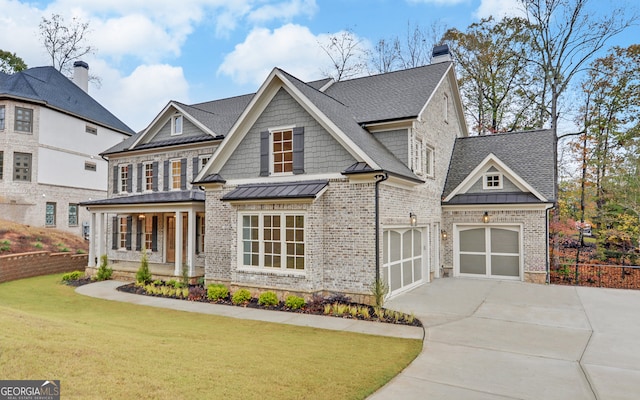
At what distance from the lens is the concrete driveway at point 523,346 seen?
516 centimetres

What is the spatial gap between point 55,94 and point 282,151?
72.6 ft

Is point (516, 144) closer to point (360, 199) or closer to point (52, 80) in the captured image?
point (360, 199)

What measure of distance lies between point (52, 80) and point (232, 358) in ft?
97.1

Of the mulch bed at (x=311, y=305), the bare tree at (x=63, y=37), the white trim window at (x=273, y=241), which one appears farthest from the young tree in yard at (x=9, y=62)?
the white trim window at (x=273, y=241)

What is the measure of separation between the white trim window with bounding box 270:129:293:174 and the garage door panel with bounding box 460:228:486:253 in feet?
26.6

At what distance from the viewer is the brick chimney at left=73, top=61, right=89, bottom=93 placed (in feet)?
99.4

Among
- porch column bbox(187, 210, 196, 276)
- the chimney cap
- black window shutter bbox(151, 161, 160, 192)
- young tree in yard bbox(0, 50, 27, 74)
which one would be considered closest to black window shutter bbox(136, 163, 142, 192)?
black window shutter bbox(151, 161, 160, 192)

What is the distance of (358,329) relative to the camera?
8.30 m

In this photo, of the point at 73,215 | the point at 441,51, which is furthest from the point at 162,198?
the point at 441,51

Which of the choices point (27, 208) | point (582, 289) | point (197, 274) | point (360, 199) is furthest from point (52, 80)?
point (582, 289)

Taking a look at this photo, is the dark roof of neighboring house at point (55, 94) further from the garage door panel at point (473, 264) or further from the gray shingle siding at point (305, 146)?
the garage door panel at point (473, 264)

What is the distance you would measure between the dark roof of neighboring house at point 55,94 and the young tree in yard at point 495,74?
1021 inches

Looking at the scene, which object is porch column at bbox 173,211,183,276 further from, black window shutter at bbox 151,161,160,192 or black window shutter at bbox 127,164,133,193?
black window shutter at bbox 127,164,133,193

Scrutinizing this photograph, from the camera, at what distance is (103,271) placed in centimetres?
1598
